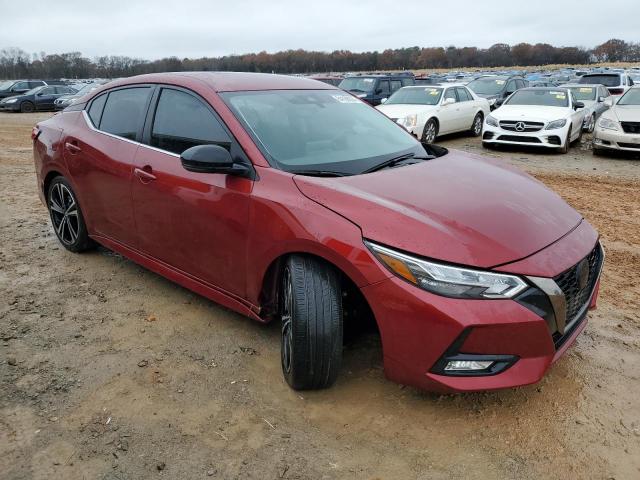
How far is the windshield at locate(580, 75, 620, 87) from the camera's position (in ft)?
59.0

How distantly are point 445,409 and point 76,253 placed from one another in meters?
3.73

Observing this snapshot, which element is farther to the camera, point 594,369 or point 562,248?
point 594,369

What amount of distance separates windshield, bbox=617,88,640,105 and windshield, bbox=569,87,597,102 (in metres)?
3.33

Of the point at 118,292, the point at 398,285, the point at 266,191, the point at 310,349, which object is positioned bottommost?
the point at 118,292

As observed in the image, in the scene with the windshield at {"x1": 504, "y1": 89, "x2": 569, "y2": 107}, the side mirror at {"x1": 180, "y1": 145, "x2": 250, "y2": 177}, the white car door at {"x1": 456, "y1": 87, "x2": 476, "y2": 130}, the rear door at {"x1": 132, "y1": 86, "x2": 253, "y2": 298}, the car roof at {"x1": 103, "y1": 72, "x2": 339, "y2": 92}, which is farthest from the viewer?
the white car door at {"x1": 456, "y1": 87, "x2": 476, "y2": 130}

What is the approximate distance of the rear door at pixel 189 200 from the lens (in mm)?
3066

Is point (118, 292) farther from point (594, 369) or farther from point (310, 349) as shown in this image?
point (594, 369)

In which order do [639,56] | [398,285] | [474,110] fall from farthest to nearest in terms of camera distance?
[639,56]
[474,110]
[398,285]

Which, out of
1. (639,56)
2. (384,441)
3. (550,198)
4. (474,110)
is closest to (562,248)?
(550,198)

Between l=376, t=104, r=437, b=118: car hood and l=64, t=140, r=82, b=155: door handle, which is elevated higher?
l=64, t=140, r=82, b=155: door handle

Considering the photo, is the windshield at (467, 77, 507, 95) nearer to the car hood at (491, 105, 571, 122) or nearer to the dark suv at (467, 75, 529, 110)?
the dark suv at (467, 75, 529, 110)

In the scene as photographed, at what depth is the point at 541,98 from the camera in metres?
12.3

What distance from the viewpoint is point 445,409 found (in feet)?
8.89

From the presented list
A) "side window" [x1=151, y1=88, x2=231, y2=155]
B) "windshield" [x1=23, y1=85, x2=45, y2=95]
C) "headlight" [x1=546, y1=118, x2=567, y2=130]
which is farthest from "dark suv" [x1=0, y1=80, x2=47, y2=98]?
"side window" [x1=151, y1=88, x2=231, y2=155]
